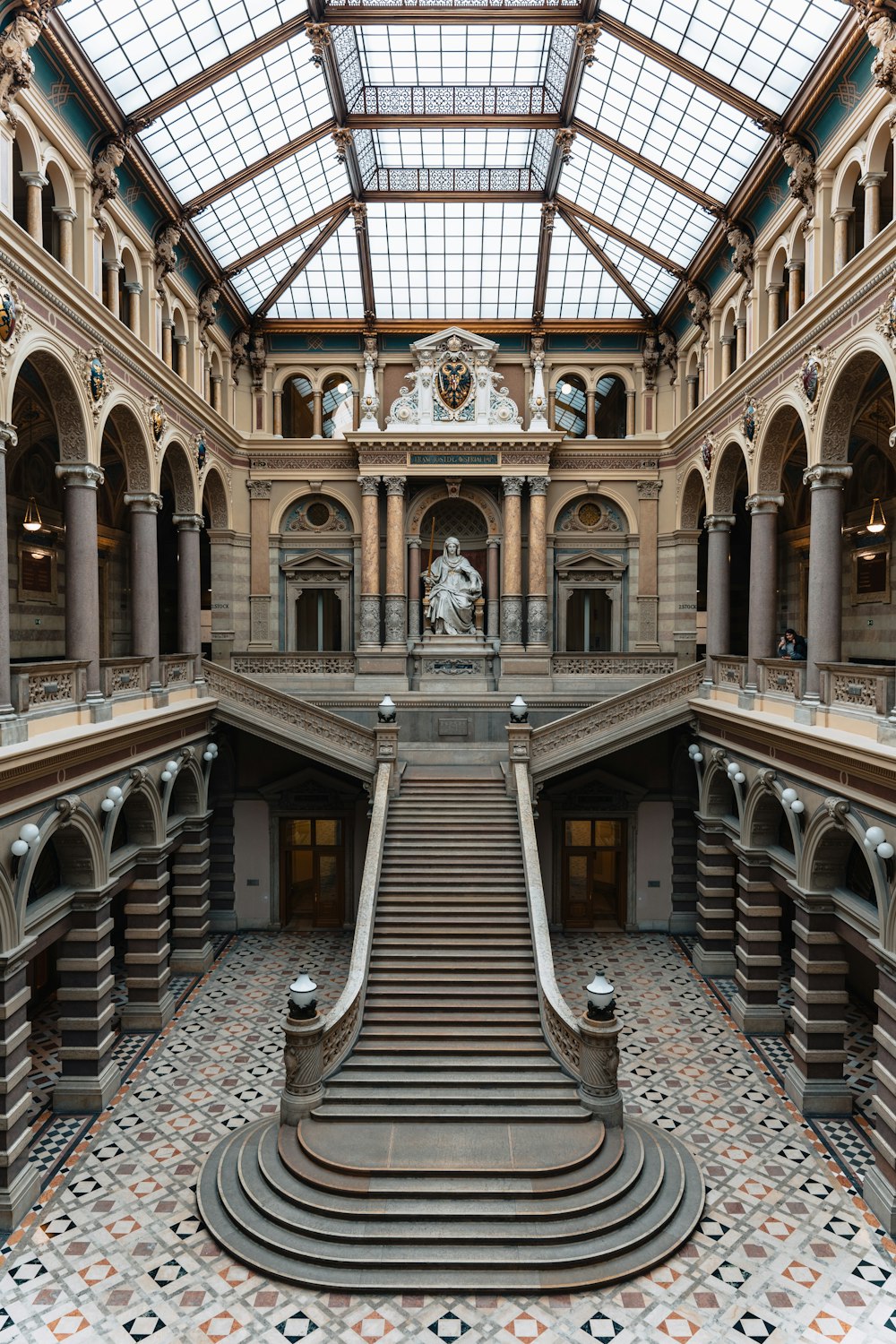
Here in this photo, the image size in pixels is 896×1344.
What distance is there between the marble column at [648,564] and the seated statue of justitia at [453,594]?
509cm

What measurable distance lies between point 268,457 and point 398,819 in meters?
13.1

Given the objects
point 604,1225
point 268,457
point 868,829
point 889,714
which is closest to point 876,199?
point 889,714

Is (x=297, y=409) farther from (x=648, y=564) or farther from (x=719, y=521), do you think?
(x=719, y=521)

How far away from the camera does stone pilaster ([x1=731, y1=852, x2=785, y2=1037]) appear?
17.2 m

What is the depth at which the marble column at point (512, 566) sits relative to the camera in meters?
24.9

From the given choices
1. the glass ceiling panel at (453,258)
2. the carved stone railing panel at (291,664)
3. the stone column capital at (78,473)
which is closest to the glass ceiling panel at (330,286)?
the glass ceiling panel at (453,258)

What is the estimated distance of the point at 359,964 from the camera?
14.3m

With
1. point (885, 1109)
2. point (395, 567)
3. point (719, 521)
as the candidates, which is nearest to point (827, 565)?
point (719, 521)

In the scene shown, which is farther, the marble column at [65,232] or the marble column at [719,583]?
the marble column at [719,583]

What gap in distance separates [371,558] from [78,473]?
1142cm

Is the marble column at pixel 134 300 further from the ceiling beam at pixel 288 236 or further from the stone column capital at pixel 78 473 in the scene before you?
the ceiling beam at pixel 288 236

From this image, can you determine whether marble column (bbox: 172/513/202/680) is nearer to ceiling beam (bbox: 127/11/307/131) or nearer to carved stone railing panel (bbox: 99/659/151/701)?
carved stone railing panel (bbox: 99/659/151/701)

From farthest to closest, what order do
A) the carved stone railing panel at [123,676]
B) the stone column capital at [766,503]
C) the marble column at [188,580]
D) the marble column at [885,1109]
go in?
the marble column at [188,580] → the stone column capital at [766,503] → the carved stone railing panel at [123,676] → the marble column at [885,1109]

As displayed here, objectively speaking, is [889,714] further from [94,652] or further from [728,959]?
[94,652]
